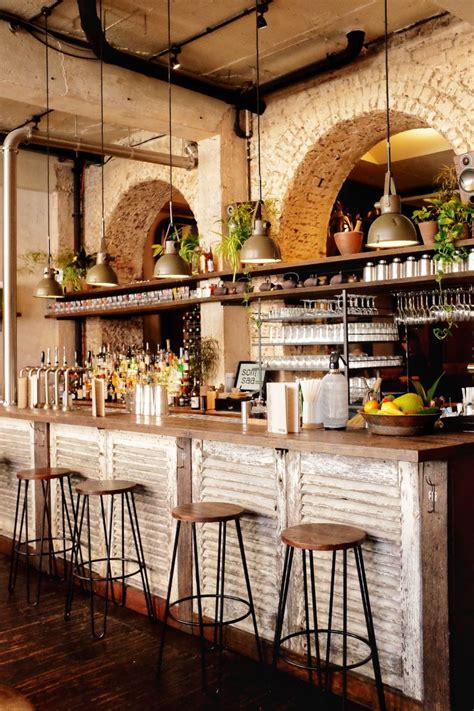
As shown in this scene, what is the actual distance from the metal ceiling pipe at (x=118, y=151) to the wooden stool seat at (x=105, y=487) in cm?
420

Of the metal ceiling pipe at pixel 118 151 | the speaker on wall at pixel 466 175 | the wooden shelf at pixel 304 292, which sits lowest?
the wooden shelf at pixel 304 292

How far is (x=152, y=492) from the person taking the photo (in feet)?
13.6

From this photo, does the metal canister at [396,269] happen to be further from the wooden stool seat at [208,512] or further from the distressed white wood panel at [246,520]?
the wooden stool seat at [208,512]

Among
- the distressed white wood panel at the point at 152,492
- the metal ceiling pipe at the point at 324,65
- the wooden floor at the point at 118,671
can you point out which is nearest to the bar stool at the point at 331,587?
the wooden floor at the point at 118,671

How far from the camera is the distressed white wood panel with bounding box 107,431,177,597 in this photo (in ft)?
13.2

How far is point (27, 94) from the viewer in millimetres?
6277

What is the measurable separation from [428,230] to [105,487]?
3228 mm

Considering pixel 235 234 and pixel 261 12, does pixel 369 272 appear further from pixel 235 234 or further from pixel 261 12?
pixel 261 12

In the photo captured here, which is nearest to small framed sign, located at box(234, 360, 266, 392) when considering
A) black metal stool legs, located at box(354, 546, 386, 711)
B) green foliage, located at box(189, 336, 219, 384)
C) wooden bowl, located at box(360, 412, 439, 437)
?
green foliage, located at box(189, 336, 219, 384)

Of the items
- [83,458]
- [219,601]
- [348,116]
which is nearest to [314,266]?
[348,116]

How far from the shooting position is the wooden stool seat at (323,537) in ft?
9.02

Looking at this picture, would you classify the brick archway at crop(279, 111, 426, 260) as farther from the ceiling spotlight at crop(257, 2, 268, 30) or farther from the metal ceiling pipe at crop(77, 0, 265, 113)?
the ceiling spotlight at crop(257, 2, 268, 30)

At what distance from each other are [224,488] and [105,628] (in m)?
1.06

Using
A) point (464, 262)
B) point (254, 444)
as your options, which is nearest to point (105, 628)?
point (254, 444)
